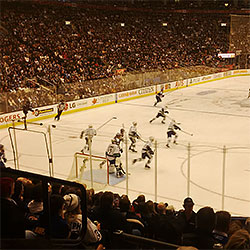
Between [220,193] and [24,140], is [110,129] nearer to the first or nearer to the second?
[24,140]

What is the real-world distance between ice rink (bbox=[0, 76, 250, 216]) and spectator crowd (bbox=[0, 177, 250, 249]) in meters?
4.49

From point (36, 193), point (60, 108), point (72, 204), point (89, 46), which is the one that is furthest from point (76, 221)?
point (89, 46)

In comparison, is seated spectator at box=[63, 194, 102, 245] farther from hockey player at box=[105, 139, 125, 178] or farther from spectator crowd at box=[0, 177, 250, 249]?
hockey player at box=[105, 139, 125, 178]

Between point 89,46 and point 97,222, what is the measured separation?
2714 centimetres

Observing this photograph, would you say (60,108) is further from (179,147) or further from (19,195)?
(19,195)

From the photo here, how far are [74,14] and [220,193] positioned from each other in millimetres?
27750

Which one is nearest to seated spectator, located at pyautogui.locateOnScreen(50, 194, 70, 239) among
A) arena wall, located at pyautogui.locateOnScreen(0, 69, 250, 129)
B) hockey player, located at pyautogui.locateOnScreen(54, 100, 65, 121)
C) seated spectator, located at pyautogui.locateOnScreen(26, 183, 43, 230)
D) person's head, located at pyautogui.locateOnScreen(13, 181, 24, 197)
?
seated spectator, located at pyautogui.locateOnScreen(26, 183, 43, 230)

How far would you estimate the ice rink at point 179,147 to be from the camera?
346 inches

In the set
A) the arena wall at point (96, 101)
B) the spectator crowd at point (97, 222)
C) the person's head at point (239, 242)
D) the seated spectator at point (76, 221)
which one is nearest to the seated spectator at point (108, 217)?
the spectator crowd at point (97, 222)

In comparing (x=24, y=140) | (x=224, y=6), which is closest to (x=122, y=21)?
(x=224, y=6)

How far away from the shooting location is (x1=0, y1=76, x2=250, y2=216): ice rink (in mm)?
8797

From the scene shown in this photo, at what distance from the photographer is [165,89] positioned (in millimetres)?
25781

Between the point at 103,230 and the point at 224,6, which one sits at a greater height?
the point at 224,6

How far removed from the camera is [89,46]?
29641 mm
